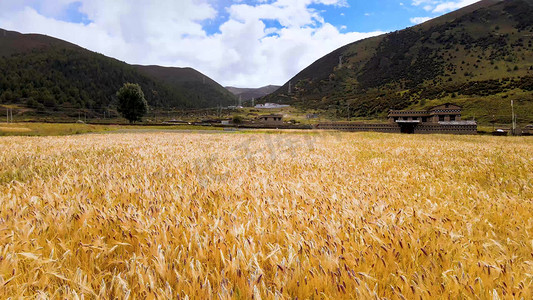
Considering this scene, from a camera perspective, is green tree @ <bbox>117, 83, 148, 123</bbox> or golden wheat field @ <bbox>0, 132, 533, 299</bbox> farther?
green tree @ <bbox>117, 83, 148, 123</bbox>

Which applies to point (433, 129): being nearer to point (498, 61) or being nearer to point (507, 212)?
point (507, 212)

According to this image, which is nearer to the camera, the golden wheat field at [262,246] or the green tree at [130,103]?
the golden wheat field at [262,246]

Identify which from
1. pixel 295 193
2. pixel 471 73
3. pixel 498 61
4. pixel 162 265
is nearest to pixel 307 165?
pixel 295 193

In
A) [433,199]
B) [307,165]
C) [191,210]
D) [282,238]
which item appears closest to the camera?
[282,238]

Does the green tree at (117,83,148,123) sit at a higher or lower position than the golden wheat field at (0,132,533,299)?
Answer: higher

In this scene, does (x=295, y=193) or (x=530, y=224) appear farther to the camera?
(x=295, y=193)

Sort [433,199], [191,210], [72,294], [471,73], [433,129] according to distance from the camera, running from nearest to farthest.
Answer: [72,294] → [191,210] → [433,199] → [433,129] → [471,73]

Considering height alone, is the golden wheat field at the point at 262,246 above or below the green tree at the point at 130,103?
below

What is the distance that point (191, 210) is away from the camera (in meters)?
2.66

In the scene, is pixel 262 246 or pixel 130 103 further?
pixel 130 103

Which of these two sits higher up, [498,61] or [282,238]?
[498,61]

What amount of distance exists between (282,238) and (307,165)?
179 inches

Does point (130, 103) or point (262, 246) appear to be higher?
point (130, 103)

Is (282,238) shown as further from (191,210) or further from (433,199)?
(433,199)
